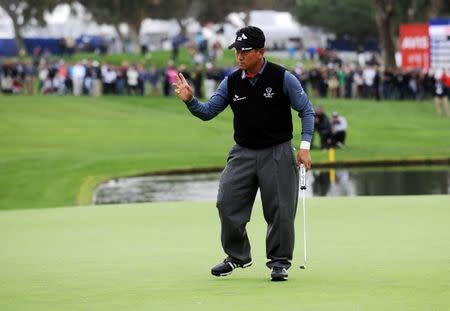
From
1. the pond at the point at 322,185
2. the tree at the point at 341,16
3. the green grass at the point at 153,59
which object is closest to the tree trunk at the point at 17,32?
the green grass at the point at 153,59

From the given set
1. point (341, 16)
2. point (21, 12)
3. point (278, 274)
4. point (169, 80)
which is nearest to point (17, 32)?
point (21, 12)

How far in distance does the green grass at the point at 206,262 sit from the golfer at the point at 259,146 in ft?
1.03

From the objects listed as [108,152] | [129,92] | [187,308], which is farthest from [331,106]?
[187,308]

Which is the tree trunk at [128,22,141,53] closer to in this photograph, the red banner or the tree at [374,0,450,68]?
the tree at [374,0,450,68]

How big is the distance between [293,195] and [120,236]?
447cm

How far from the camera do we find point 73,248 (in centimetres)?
1334

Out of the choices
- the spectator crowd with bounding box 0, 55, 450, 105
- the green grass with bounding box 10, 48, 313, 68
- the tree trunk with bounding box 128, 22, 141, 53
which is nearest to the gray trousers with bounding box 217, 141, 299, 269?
the spectator crowd with bounding box 0, 55, 450, 105

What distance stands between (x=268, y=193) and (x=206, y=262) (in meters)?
→ 1.56

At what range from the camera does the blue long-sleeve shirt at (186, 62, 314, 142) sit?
10.3 m

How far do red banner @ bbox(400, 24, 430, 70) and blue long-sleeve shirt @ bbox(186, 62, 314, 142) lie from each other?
154 feet

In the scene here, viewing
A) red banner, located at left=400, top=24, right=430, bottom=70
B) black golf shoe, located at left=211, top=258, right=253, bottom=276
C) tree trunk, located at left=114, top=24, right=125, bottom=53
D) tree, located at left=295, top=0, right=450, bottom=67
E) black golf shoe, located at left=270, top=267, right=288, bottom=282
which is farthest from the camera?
tree trunk, located at left=114, top=24, right=125, bottom=53

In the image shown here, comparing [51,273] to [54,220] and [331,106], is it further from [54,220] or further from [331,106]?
[331,106]

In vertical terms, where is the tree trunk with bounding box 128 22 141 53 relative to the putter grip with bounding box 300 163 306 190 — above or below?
below

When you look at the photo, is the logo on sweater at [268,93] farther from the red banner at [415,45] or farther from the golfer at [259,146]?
the red banner at [415,45]
